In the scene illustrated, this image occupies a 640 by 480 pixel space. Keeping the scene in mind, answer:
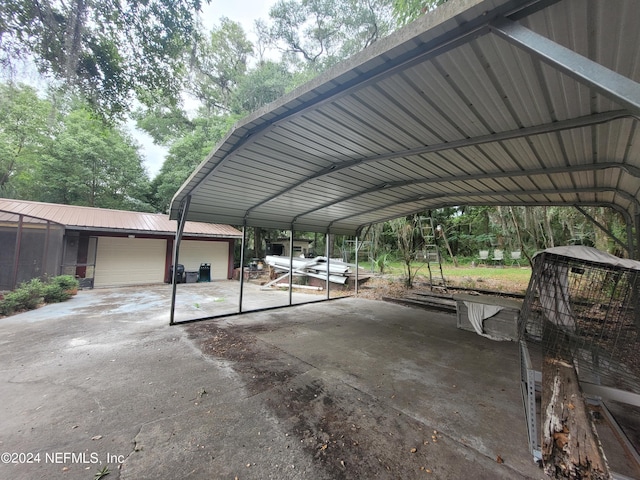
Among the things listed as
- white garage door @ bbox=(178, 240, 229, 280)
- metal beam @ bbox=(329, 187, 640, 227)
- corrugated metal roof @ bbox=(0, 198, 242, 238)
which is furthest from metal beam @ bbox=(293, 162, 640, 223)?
white garage door @ bbox=(178, 240, 229, 280)

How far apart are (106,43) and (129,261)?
7550mm

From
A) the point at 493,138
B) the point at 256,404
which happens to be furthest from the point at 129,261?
the point at 493,138

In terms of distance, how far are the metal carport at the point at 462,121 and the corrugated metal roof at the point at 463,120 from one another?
0.04 feet

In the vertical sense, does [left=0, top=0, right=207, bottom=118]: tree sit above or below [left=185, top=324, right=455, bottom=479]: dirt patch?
above

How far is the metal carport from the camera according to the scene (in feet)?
4.40

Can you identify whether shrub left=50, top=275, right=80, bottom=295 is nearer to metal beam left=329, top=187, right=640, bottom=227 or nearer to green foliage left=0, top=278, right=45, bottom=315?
green foliage left=0, top=278, right=45, bottom=315

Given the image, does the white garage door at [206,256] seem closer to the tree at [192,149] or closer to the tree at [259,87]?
the tree at [192,149]

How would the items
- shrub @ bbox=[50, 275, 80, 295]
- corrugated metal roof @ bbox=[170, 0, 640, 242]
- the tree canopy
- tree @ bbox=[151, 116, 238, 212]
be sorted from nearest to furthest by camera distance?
corrugated metal roof @ bbox=[170, 0, 640, 242]
the tree canopy
shrub @ bbox=[50, 275, 80, 295]
tree @ bbox=[151, 116, 238, 212]

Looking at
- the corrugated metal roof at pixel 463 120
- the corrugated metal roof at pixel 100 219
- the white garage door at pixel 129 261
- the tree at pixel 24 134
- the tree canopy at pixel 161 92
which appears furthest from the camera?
the tree at pixel 24 134

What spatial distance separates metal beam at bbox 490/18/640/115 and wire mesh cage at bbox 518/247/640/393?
1489 mm

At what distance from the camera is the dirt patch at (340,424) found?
177 cm

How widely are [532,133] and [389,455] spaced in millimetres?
3301

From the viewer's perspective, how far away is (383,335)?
4.62m

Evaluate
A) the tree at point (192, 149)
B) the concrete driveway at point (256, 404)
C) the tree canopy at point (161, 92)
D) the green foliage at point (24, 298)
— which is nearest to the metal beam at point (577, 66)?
the concrete driveway at point (256, 404)
